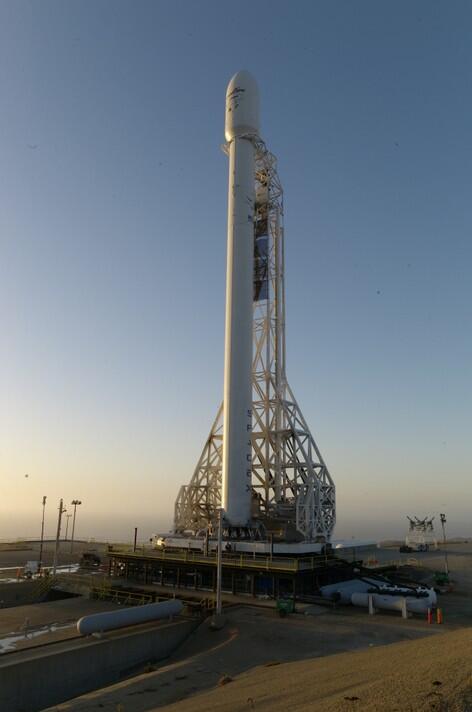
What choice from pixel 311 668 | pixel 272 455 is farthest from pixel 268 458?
pixel 311 668

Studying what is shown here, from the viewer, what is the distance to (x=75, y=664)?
72.5ft

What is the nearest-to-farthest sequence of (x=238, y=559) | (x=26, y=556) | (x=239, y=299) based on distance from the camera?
(x=238, y=559)
(x=239, y=299)
(x=26, y=556)

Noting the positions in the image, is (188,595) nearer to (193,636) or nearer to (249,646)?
(193,636)

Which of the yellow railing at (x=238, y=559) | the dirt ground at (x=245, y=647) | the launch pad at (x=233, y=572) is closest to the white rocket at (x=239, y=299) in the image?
the yellow railing at (x=238, y=559)

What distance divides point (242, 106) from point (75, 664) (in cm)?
4365

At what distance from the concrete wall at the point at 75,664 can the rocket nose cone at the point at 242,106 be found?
39330mm

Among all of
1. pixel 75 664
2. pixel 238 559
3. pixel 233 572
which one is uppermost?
pixel 238 559

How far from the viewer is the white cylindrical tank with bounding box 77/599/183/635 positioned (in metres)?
24.4

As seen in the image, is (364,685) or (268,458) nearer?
(364,685)

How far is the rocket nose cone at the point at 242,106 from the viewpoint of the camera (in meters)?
47.4

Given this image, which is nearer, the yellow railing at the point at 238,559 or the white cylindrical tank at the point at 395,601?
the white cylindrical tank at the point at 395,601

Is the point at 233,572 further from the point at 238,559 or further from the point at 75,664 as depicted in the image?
the point at 75,664

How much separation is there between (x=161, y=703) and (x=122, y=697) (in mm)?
1702

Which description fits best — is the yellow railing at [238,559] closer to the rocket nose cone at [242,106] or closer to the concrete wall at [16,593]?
the concrete wall at [16,593]
